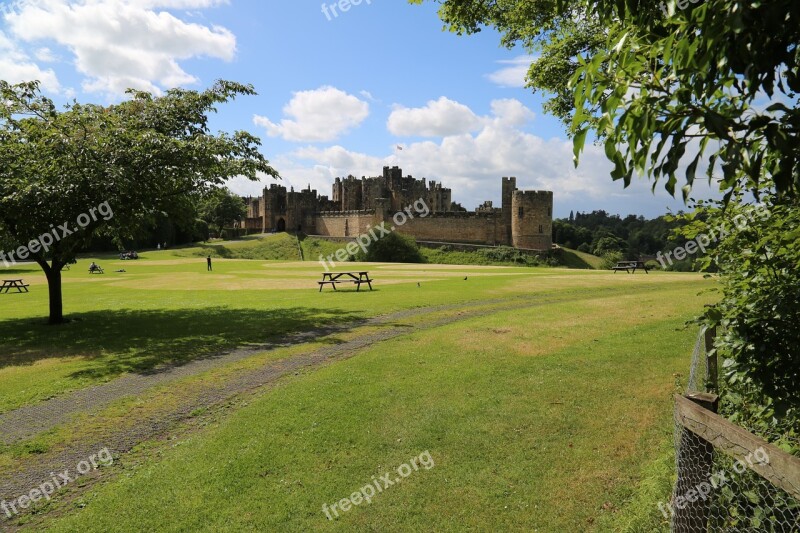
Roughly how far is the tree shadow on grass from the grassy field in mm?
102

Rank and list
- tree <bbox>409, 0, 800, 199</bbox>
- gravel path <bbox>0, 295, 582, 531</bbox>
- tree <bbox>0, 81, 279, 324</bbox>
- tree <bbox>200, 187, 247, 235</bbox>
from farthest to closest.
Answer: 1. tree <bbox>200, 187, 247, 235</bbox>
2. tree <bbox>0, 81, 279, 324</bbox>
3. gravel path <bbox>0, 295, 582, 531</bbox>
4. tree <bbox>409, 0, 800, 199</bbox>

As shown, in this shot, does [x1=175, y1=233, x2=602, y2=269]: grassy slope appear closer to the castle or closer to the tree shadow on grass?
the castle

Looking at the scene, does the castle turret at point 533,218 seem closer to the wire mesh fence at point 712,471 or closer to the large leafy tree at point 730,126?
the large leafy tree at point 730,126

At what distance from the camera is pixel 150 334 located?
1412cm

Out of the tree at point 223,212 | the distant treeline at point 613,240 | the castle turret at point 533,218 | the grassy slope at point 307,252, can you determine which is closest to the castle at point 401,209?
the castle turret at point 533,218

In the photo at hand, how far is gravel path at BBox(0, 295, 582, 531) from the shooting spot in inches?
241

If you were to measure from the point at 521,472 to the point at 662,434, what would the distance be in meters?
2.14

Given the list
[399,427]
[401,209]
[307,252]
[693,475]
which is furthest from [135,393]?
[401,209]

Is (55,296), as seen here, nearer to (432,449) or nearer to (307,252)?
(432,449)

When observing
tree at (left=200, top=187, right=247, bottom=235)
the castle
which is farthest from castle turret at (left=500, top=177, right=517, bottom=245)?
tree at (left=200, top=187, right=247, bottom=235)

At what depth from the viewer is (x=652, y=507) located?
4.93 m

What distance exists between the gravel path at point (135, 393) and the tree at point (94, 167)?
6000 mm

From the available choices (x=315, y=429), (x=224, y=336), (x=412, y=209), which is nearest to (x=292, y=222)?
(x=412, y=209)

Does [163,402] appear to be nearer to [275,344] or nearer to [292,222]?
[275,344]
